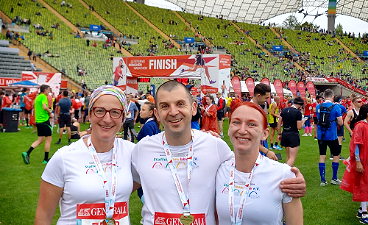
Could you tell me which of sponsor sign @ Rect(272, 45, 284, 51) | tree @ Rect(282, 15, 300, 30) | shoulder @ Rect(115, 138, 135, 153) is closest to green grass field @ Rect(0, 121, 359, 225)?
shoulder @ Rect(115, 138, 135, 153)

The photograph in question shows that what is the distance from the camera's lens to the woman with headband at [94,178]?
2121 millimetres

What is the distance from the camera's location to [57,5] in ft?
142

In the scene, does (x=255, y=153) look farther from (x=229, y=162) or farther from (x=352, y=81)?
(x=352, y=81)

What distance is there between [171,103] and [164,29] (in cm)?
4807

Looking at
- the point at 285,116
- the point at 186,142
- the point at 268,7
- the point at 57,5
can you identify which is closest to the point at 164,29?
the point at 57,5

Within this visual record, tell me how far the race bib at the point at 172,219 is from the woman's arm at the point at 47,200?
0.63 m

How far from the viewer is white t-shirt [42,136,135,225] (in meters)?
2.12

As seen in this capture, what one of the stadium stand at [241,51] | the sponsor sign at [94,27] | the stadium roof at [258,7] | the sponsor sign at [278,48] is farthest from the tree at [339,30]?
the sponsor sign at [94,27]

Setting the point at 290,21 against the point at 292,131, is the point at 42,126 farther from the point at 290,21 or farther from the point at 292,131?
the point at 290,21

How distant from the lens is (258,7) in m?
62.8

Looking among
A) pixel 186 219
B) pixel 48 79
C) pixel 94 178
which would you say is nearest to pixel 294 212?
pixel 186 219

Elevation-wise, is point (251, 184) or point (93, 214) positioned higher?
point (251, 184)

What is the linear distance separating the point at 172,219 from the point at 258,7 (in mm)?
65204

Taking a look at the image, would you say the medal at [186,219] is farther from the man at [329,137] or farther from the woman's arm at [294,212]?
the man at [329,137]
